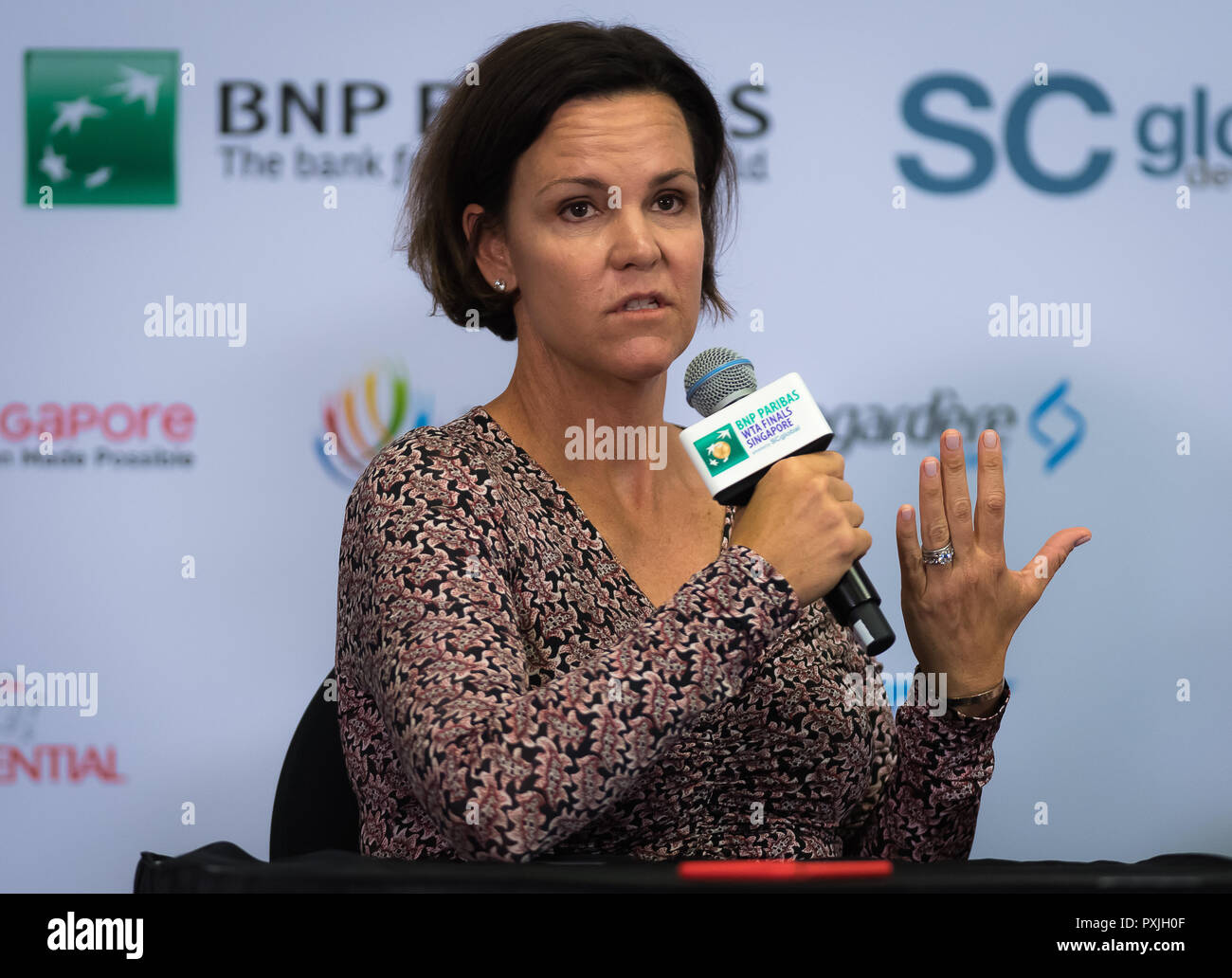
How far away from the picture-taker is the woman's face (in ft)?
4.72

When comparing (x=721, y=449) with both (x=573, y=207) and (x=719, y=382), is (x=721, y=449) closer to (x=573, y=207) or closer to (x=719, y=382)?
(x=719, y=382)

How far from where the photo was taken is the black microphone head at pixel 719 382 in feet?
4.11

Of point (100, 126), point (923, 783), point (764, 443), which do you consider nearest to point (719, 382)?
point (764, 443)

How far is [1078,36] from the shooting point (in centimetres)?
249

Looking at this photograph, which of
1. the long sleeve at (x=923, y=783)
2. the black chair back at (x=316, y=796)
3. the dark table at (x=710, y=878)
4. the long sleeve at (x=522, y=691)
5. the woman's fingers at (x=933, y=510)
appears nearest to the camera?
the dark table at (x=710, y=878)

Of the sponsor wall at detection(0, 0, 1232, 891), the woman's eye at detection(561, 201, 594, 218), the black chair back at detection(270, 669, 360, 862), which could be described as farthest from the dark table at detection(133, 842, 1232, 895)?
the sponsor wall at detection(0, 0, 1232, 891)

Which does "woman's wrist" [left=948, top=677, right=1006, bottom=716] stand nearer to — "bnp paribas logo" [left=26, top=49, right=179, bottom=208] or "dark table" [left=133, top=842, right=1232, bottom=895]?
"dark table" [left=133, top=842, right=1232, bottom=895]

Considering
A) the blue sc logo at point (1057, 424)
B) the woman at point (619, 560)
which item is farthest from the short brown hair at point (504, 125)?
the blue sc logo at point (1057, 424)

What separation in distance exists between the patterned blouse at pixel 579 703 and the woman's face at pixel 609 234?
0.58 ft

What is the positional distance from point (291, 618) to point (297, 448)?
323 millimetres

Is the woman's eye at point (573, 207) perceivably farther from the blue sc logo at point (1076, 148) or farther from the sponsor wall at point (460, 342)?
the blue sc logo at point (1076, 148)
